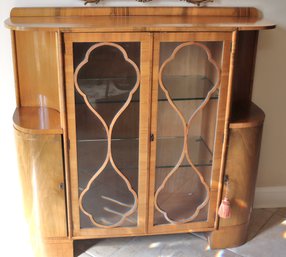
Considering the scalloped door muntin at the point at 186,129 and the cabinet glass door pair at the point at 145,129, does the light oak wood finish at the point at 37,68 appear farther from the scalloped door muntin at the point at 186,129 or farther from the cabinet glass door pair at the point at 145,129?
the scalloped door muntin at the point at 186,129

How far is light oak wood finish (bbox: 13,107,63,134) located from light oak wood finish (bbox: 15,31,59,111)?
1.7 inches

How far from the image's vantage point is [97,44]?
162cm

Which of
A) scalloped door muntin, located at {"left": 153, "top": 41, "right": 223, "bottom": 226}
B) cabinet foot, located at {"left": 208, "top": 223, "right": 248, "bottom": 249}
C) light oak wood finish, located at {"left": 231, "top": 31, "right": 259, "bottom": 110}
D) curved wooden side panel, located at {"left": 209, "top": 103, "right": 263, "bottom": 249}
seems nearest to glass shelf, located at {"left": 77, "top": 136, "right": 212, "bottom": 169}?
scalloped door muntin, located at {"left": 153, "top": 41, "right": 223, "bottom": 226}

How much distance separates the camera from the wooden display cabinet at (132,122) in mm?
1663

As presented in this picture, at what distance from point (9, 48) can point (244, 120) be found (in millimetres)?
1056

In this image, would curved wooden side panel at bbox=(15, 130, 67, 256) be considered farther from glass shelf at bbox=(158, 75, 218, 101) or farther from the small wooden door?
glass shelf at bbox=(158, 75, 218, 101)

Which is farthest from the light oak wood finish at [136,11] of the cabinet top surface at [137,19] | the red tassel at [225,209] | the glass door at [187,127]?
the red tassel at [225,209]

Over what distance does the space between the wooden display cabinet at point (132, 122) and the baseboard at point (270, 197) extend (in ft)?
1.15

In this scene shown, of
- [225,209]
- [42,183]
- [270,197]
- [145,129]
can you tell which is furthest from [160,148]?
[270,197]

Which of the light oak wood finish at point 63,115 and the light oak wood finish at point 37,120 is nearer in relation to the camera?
the light oak wood finish at point 63,115

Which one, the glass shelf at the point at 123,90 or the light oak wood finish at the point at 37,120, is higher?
the glass shelf at the point at 123,90

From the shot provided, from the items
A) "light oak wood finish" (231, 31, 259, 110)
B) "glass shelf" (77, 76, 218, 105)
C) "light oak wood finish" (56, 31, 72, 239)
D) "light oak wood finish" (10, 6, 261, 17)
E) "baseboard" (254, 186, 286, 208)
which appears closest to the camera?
"light oak wood finish" (56, 31, 72, 239)

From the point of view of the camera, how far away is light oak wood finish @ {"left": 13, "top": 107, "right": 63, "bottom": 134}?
5.66ft

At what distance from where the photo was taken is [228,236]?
205 cm
